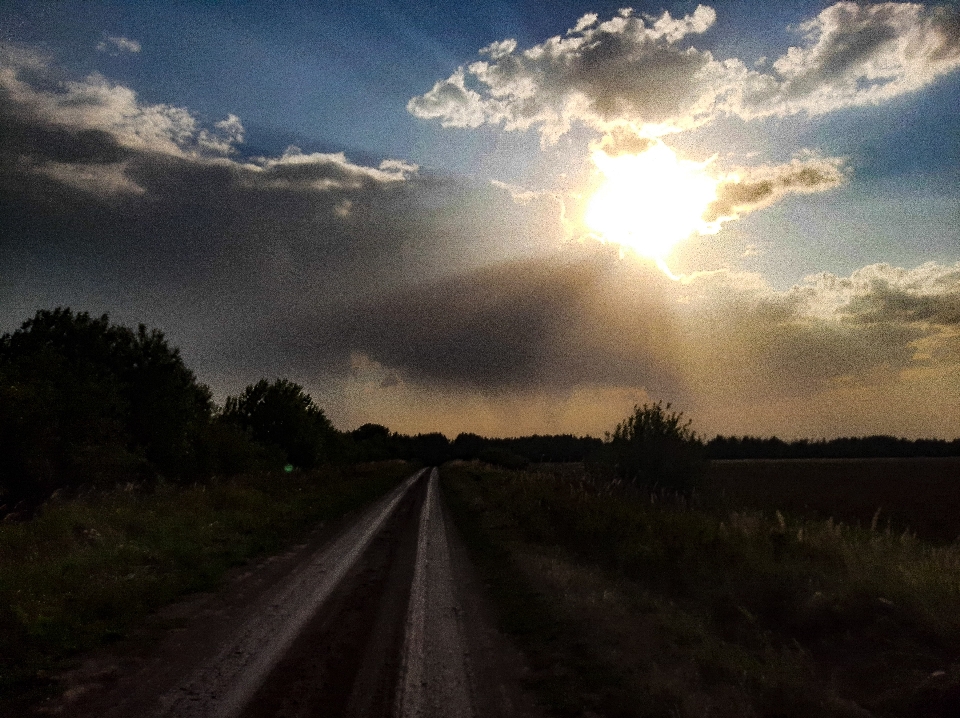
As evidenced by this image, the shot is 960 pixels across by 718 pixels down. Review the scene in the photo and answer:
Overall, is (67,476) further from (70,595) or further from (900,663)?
(900,663)

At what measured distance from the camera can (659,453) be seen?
72.5ft

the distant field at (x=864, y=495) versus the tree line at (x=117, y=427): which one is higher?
the tree line at (x=117, y=427)

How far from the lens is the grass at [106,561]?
801 cm

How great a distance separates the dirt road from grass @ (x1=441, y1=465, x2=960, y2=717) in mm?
826

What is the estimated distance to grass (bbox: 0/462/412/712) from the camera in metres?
8.01

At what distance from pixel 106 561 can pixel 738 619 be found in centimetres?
1195

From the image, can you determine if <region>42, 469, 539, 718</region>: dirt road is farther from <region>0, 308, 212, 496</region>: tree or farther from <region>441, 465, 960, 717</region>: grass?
<region>0, 308, 212, 496</region>: tree

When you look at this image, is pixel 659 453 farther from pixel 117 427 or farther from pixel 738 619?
pixel 117 427

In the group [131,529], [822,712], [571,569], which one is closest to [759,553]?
[571,569]

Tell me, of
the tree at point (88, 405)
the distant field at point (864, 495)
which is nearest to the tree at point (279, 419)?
the tree at point (88, 405)

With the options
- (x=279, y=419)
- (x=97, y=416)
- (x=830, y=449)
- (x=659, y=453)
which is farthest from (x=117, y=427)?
(x=830, y=449)

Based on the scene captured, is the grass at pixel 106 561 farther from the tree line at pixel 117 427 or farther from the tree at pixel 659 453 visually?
the tree at pixel 659 453

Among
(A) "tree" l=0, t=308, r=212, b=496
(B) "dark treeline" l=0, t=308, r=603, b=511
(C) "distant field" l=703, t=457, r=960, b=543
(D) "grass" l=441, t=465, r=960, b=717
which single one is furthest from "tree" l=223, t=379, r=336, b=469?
(D) "grass" l=441, t=465, r=960, b=717

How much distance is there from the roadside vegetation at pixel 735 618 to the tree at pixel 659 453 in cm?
623
